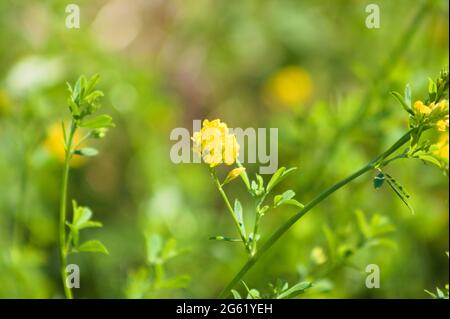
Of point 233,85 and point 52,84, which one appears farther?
point 233,85

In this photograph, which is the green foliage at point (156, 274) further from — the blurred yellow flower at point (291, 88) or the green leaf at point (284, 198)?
the blurred yellow flower at point (291, 88)

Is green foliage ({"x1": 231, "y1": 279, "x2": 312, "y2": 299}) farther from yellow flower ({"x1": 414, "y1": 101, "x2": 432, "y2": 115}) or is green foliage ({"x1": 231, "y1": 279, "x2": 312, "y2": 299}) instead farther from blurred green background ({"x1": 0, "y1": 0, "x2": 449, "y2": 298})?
yellow flower ({"x1": 414, "y1": 101, "x2": 432, "y2": 115})

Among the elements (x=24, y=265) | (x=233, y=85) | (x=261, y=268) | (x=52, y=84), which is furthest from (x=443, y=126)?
(x=233, y=85)

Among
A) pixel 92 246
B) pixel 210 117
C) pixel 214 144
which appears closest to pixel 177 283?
pixel 92 246

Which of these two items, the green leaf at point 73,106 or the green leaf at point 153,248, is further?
the green leaf at point 153,248

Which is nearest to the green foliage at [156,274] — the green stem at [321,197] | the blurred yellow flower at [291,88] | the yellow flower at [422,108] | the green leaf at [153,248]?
the green leaf at [153,248]

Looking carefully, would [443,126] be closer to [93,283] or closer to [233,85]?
[93,283]
